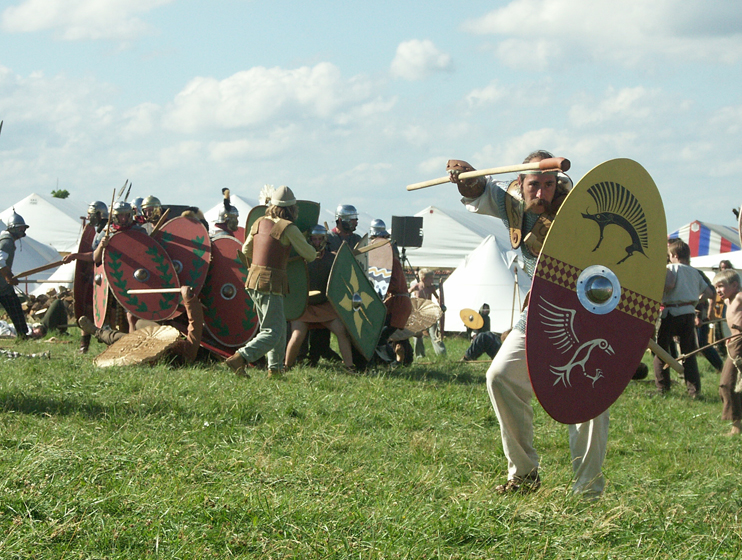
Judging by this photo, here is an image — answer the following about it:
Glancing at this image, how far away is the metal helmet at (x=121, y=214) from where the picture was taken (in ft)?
25.8

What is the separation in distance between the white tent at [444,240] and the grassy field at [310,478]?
1854 cm

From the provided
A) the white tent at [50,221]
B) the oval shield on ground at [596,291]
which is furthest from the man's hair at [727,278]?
the white tent at [50,221]

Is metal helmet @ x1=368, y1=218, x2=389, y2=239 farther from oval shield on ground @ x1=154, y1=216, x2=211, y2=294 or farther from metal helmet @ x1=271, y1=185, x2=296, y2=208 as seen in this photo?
metal helmet @ x1=271, y1=185, x2=296, y2=208

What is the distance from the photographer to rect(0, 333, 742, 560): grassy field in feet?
8.57

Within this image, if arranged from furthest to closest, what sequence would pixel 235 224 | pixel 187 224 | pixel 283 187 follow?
1. pixel 235 224
2. pixel 187 224
3. pixel 283 187

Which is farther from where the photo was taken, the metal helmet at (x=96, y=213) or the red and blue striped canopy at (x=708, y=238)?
the red and blue striped canopy at (x=708, y=238)

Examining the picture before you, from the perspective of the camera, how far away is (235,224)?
8.67 metres

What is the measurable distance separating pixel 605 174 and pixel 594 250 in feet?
1.06

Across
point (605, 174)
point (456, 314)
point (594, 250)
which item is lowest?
point (456, 314)

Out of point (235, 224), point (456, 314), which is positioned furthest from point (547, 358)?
point (456, 314)

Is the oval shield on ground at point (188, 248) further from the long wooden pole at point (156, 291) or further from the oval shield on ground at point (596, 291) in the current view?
the oval shield on ground at point (596, 291)

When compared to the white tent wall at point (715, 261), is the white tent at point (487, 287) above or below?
below

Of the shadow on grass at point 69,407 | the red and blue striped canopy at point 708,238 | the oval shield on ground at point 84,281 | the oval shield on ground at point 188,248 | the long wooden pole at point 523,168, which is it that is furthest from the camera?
the red and blue striped canopy at point 708,238

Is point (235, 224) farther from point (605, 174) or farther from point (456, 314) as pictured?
point (456, 314)
